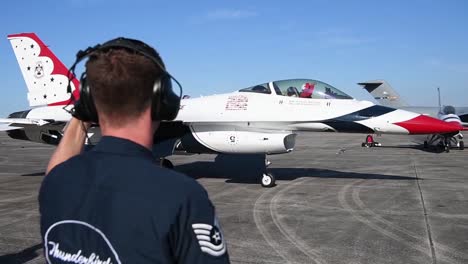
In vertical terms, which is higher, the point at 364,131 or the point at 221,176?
the point at 364,131

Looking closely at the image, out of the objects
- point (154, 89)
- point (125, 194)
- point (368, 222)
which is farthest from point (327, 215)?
point (125, 194)

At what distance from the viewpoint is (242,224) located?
704cm

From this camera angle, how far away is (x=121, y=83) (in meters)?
1.48

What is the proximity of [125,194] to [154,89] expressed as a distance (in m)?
0.39

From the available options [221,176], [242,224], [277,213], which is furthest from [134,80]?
[221,176]

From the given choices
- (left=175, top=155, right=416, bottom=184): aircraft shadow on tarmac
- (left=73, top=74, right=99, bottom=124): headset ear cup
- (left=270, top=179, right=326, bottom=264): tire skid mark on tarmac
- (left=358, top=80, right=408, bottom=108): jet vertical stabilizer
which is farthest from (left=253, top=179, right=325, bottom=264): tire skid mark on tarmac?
(left=358, top=80, right=408, bottom=108): jet vertical stabilizer

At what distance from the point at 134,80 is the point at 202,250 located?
A: 0.60m

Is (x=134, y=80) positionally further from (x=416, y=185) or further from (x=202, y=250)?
(x=416, y=185)

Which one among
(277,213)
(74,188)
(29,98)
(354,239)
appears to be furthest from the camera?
(29,98)

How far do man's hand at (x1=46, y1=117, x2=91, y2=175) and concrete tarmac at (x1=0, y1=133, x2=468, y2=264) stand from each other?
11.9 feet

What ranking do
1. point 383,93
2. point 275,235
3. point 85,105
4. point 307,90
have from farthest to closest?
point 383,93 → point 307,90 → point 275,235 → point 85,105

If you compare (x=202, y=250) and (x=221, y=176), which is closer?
(x=202, y=250)

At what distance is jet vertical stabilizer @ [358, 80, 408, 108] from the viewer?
104 ft

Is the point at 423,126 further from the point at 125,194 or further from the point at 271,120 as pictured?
the point at 125,194
